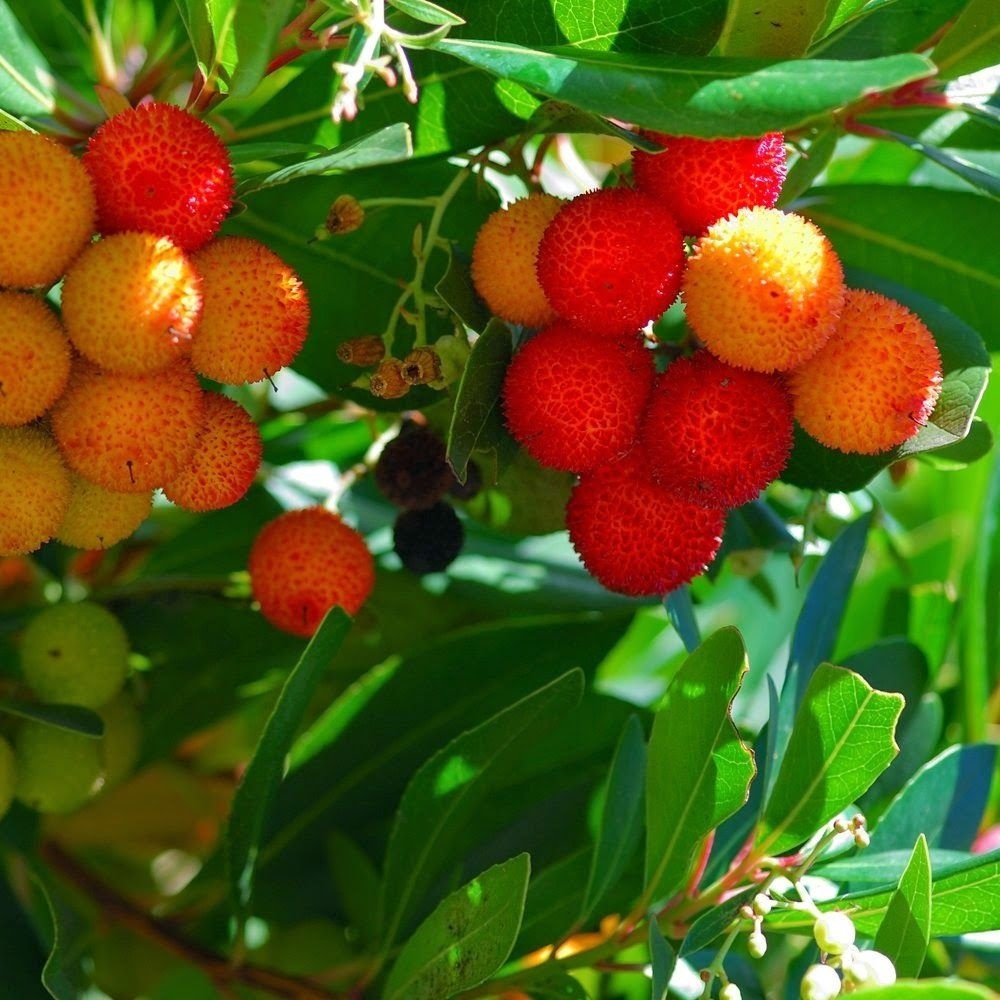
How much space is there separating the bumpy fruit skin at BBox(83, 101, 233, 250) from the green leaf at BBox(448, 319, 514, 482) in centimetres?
24

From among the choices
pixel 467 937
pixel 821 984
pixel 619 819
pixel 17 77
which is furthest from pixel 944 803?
pixel 17 77

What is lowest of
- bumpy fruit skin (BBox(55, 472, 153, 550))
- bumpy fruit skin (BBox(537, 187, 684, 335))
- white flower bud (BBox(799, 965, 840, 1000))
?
white flower bud (BBox(799, 965, 840, 1000))

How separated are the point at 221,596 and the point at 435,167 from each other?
1.94ft

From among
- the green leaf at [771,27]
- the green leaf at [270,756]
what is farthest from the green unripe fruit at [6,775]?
the green leaf at [771,27]

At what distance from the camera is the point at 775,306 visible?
102 cm

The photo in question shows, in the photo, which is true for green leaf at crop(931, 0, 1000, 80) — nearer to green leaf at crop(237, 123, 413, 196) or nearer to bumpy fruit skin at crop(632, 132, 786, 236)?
bumpy fruit skin at crop(632, 132, 786, 236)

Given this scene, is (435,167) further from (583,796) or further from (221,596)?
(583,796)

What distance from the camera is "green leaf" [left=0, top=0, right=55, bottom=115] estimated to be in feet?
3.88

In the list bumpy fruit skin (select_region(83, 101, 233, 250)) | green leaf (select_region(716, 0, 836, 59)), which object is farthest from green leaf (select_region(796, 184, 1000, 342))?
bumpy fruit skin (select_region(83, 101, 233, 250))

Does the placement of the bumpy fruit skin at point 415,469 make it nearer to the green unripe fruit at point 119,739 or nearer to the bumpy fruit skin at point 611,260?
the bumpy fruit skin at point 611,260

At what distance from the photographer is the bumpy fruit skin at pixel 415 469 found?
1.36 metres

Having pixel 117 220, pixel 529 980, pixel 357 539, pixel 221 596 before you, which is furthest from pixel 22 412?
pixel 529 980

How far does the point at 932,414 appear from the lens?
1.13 metres

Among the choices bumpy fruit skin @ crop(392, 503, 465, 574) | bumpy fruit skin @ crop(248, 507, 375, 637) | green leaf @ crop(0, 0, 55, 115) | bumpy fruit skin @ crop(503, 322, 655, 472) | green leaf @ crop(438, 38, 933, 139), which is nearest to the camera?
green leaf @ crop(438, 38, 933, 139)
